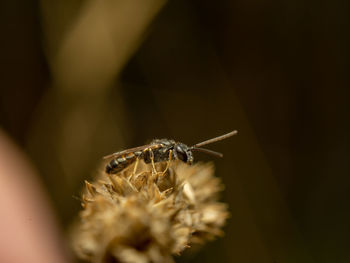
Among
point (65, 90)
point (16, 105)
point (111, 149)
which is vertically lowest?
point (111, 149)

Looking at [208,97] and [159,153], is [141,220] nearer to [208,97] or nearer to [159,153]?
[159,153]

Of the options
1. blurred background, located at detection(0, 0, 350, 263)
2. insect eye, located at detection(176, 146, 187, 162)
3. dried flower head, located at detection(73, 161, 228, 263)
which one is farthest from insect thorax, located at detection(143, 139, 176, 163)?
blurred background, located at detection(0, 0, 350, 263)

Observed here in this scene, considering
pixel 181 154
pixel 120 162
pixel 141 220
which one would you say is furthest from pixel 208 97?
pixel 141 220

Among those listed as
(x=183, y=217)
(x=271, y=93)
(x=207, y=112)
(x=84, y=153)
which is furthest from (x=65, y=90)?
(x=183, y=217)

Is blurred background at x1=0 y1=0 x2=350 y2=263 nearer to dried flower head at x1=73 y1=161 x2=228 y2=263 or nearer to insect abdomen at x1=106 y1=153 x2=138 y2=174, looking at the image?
insect abdomen at x1=106 y1=153 x2=138 y2=174

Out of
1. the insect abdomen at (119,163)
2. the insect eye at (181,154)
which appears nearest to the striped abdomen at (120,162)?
the insect abdomen at (119,163)

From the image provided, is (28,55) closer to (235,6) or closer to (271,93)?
(235,6)
